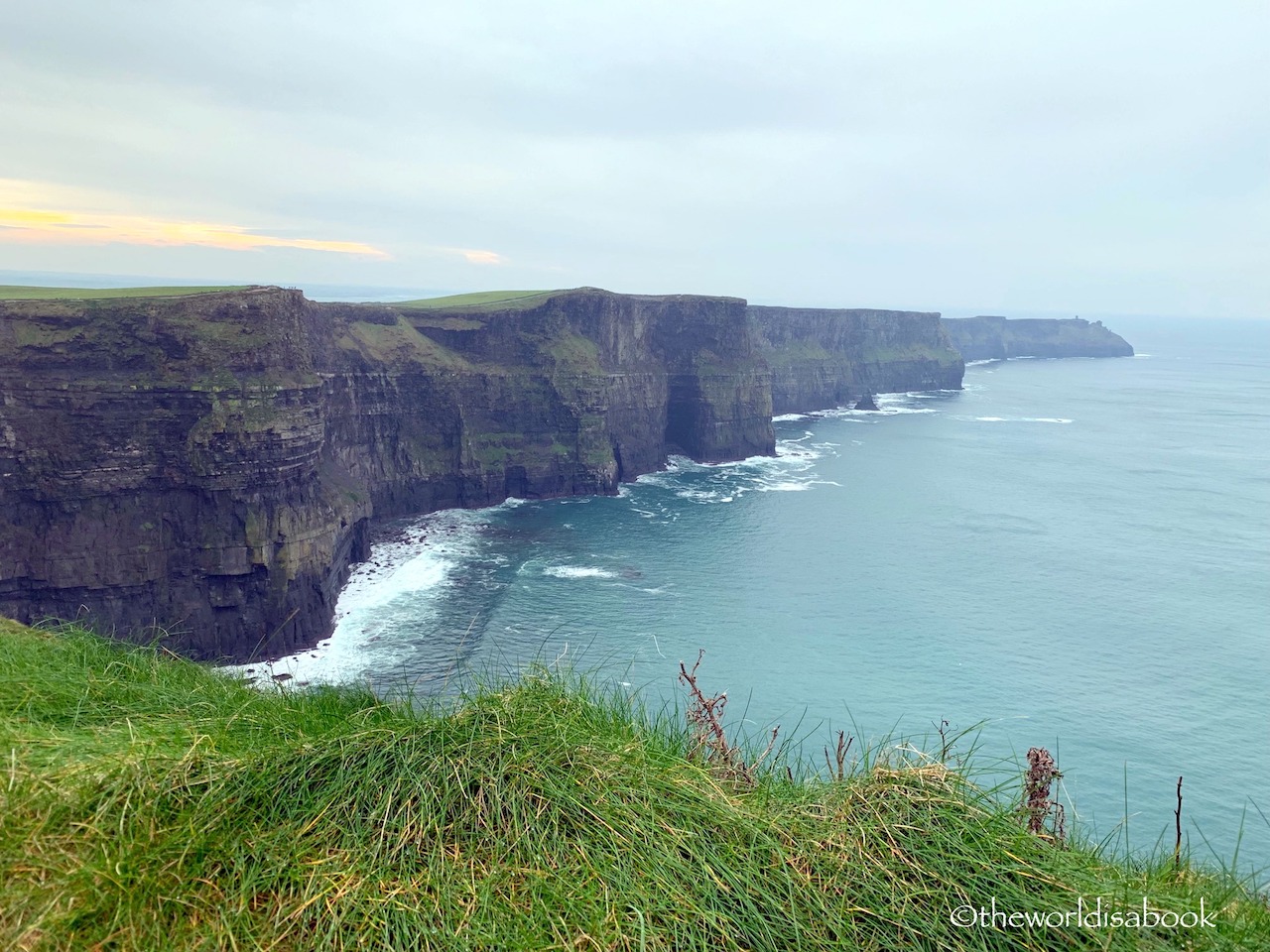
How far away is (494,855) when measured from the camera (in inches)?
167

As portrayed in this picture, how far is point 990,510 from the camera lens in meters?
62.6

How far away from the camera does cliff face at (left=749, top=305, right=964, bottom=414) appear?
116m

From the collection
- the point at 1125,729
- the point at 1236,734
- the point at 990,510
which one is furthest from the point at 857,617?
the point at 990,510

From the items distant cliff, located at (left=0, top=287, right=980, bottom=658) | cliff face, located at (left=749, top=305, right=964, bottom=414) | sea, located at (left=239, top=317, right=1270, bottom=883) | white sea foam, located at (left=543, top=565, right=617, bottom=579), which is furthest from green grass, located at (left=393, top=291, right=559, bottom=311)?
cliff face, located at (left=749, top=305, right=964, bottom=414)

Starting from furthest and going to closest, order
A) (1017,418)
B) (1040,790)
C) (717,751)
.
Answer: (1017,418), (717,751), (1040,790)

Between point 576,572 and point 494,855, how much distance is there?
41.9 metres

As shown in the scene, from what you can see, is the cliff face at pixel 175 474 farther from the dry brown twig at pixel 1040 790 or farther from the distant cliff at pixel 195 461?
the dry brown twig at pixel 1040 790

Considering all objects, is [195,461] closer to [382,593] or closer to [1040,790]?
[382,593]

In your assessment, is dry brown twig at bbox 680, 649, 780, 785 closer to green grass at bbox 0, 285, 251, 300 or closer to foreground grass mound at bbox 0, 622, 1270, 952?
foreground grass mound at bbox 0, 622, 1270, 952

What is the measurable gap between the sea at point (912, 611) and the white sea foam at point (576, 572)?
0.99 ft

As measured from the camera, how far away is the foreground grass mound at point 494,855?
151 inches

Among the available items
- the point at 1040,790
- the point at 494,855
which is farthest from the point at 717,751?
the point at 494,855

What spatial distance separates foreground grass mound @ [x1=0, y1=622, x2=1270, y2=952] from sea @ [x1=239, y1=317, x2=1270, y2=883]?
1.31 m

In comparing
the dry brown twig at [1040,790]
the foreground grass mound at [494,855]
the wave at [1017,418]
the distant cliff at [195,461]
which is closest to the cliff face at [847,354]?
the wave at [1017,418]
